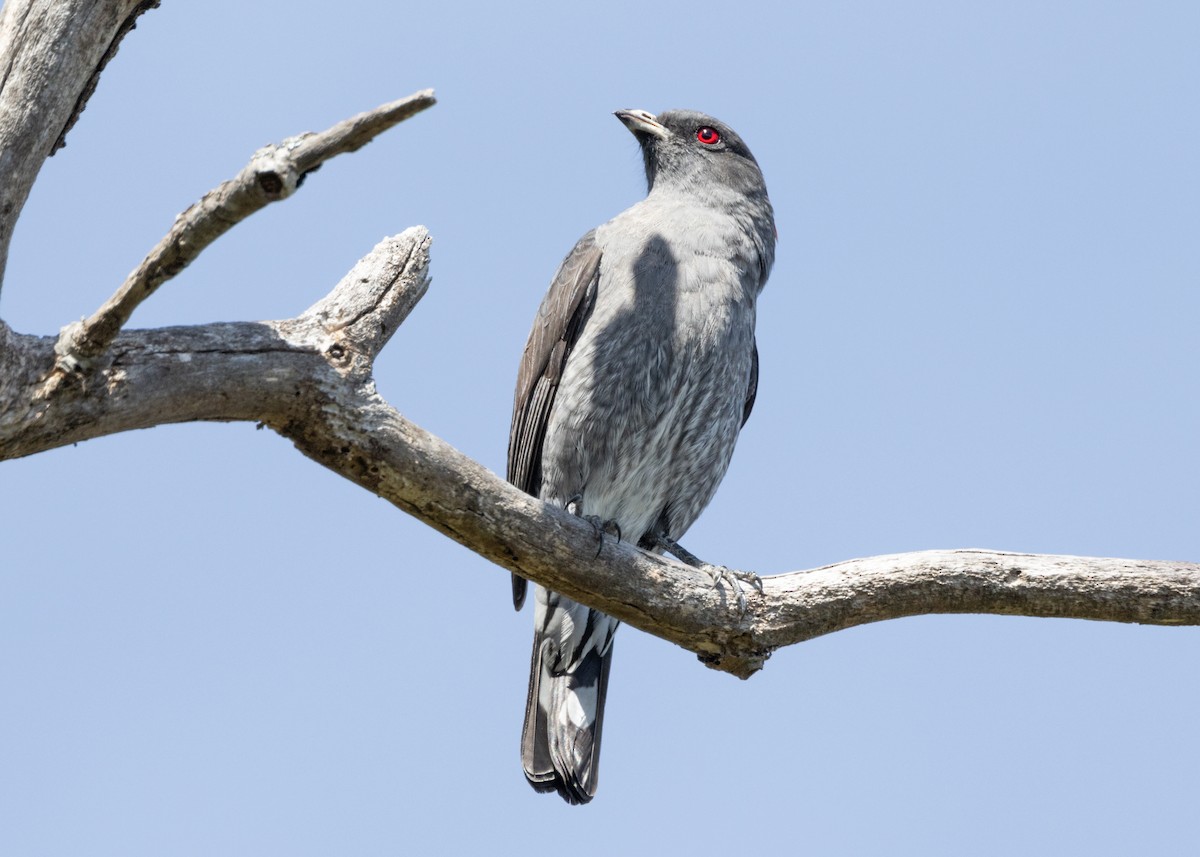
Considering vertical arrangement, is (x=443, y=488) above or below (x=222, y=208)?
below

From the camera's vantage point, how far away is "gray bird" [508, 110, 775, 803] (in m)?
5.74

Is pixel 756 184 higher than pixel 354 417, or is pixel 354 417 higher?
pixel 756 184

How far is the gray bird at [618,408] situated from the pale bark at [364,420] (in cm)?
124

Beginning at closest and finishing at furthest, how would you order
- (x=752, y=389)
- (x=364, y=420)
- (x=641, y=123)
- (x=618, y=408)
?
1. (x=364, y=420)
2. (x=618, y=408)
3. (x=752, y=389)
4. (x=641, y=123)

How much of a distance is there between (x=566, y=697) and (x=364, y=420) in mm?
2751

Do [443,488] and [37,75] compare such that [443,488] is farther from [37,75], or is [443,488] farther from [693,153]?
[693,153]

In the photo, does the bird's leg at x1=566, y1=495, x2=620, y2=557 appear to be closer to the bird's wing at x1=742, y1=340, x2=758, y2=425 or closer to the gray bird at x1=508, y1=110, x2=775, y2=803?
the gray bird at x1=508, y1=110, x2=775, y2=803

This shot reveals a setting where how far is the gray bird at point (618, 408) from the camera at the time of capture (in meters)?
5.74

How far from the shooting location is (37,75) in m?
3.36

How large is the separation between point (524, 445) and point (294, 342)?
243 cm

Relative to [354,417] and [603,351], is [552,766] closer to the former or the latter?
[603,351]

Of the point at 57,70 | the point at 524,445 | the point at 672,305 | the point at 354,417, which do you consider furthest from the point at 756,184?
the point at 57,70

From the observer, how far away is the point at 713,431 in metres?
5.97

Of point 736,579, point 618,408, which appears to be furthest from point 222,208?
point 618,408
